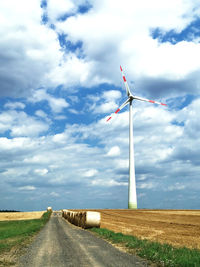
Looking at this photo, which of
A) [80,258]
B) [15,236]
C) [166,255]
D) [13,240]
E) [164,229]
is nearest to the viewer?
[80,258]

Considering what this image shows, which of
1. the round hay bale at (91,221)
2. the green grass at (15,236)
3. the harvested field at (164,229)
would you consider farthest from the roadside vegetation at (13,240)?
the harvested field at (164,229)

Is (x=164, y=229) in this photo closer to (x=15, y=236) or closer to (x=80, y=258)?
(x=15, y=236)

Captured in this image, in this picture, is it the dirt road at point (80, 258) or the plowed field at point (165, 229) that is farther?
the plowed field at point (165, 229)

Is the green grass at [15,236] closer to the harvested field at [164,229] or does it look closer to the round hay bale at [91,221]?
the round hay bale at [91,221]

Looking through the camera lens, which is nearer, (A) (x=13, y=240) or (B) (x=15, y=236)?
(A) (x=13, y=240)

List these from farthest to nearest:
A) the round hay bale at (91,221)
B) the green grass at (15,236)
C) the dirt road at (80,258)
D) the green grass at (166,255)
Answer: the round hay bale at (91,221), the green grass at (15,236), the dirt road at (80,258), the green grass at (166,255)

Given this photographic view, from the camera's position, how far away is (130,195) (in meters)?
81.7

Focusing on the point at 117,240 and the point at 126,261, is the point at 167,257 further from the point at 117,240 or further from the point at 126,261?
Answer: the point at 117,240

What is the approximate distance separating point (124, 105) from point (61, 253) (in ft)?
238

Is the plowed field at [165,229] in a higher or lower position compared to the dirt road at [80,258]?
higher

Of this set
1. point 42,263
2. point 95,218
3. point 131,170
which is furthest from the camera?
point 131,170

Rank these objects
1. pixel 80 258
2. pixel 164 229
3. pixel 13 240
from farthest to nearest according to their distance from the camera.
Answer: pixel 164 229
pixel 13 240
pixel 80 258

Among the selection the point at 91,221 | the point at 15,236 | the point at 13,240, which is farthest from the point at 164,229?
the point at 13,240

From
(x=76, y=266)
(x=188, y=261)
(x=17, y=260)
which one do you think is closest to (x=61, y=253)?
(x=17, y=260)
